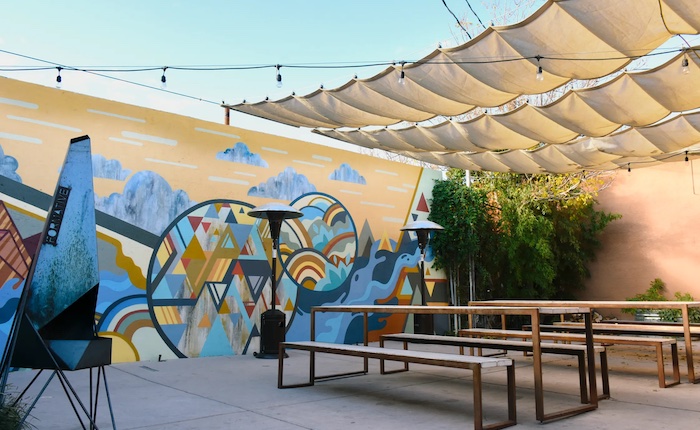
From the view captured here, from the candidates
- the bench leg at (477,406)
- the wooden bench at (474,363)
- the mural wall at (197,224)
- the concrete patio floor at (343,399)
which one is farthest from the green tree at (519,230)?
the bench leg at (477,406)

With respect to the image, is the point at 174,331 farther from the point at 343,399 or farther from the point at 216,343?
the point at 343,399

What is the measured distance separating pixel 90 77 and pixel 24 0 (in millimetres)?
1437

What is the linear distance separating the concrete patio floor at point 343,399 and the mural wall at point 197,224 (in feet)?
2.88

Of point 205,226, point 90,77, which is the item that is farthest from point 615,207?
point 90,77

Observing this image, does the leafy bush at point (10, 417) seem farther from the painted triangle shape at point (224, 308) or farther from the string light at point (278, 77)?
the painted triangle shape at point (224, 308)

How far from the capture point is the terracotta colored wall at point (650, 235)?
9.13 m

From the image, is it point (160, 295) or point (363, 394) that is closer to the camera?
point (363, 394)

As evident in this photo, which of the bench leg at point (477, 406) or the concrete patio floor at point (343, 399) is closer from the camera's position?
the bench leg at point (477, 406)

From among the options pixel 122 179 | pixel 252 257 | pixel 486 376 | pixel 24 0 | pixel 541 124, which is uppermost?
pixel 24 0

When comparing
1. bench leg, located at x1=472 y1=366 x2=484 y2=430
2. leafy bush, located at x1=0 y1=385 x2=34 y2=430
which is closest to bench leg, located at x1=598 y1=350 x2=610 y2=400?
bench leg, located at x1=472 y1=366 x2=484 y2=430

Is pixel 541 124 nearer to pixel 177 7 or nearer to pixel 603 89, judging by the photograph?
pixel 603 89

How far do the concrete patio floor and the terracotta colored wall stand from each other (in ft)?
15.8

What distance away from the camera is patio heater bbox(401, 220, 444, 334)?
7.24 meters

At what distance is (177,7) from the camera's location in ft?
23.9
